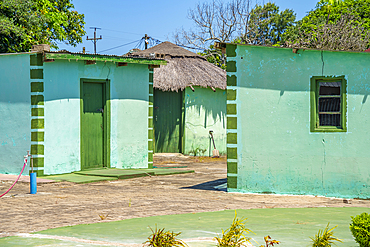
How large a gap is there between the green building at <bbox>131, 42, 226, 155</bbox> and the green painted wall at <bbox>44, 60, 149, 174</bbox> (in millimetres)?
4250

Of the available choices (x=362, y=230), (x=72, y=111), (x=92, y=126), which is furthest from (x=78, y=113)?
(x=362, y=230)

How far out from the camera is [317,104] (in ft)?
32.9

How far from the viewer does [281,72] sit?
10.2m

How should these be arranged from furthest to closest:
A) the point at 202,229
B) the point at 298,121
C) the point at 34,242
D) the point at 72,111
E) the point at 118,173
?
the point at 72,111 < the point at 118,173 < the point at 298,121 < the point at 202,229 < the point at 34,242

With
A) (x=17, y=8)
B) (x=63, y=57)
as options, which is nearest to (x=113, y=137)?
(x=63, y=57)

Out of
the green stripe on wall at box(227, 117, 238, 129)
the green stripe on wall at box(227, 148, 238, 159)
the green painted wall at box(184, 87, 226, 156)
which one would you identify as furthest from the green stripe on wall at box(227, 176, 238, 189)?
the green painted wall at box(184, 87, 226, 156)

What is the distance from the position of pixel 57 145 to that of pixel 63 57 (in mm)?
2311

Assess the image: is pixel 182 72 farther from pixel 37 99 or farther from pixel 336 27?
pixel 336 27

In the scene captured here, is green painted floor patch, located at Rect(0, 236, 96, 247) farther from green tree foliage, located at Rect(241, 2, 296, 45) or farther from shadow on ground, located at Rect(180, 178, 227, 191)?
green tree foliage, located at Rect(241, 2, 296, 45)

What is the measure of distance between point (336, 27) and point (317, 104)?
16910mm

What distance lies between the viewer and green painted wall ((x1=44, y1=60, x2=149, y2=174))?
12438 millimetres

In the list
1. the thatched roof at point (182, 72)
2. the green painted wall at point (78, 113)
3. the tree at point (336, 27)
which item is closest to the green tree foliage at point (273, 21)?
the tree at point (336, 27)

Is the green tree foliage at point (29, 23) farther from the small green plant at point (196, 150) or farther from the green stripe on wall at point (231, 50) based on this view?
the green stripe on wall at point (231, 50)

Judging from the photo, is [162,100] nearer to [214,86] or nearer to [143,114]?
[214,86]
